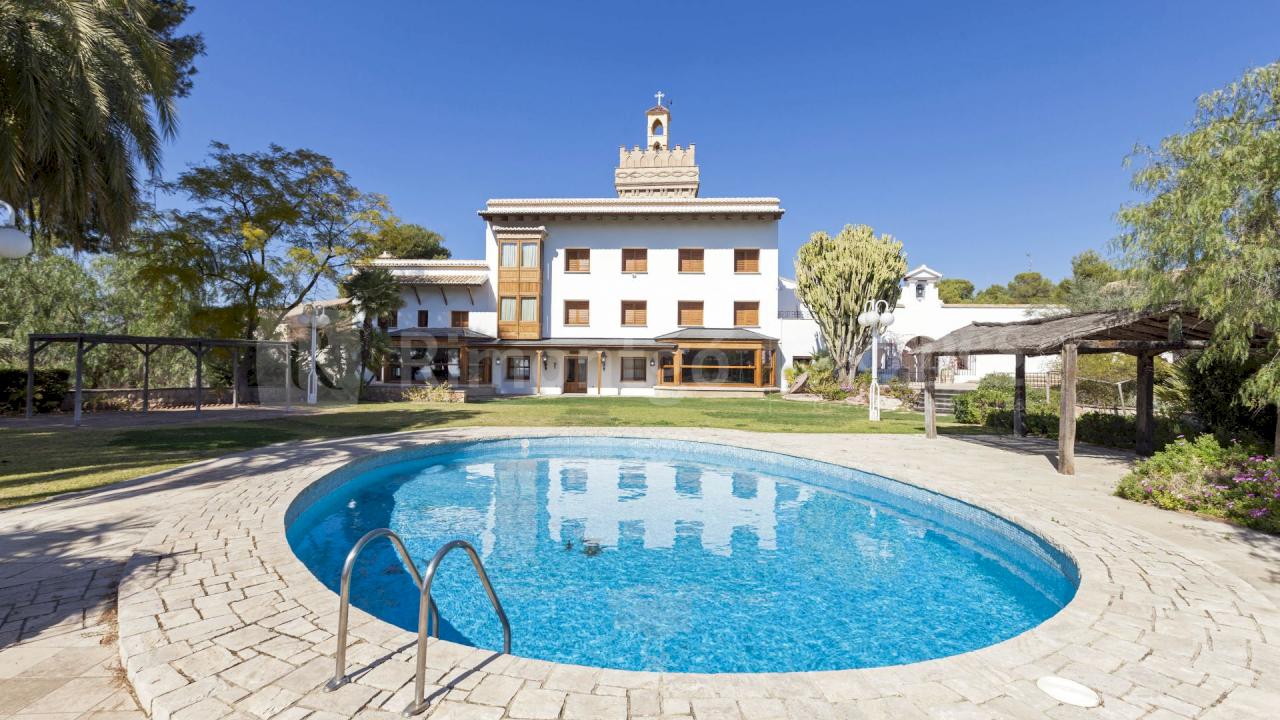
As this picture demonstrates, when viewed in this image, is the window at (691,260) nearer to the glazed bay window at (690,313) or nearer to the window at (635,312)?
the glazed bay window at (690,313)

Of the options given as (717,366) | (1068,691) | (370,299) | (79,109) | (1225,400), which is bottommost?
(1068,691)

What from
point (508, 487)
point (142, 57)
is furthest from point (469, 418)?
point (142, 57)

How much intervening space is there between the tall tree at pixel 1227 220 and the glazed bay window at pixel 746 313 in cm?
1969

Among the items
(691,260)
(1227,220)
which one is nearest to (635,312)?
(691,260)

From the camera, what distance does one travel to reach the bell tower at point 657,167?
147ft

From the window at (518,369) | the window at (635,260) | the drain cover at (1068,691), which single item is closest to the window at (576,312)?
the window at (635,260)

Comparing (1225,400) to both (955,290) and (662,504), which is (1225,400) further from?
(955,290)

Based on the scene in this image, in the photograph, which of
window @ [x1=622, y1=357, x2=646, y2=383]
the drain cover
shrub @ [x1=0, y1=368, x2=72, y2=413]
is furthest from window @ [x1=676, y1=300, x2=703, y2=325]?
the drain cover

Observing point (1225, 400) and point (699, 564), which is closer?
point (699, 564)

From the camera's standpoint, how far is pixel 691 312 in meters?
26.9

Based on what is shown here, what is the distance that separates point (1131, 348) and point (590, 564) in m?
9.98

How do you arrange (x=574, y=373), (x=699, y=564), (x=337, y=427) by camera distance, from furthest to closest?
(x=574, y=373), (x=337, y=427), (x=699, y=564)

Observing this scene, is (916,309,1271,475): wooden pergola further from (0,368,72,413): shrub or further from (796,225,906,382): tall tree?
(0,368,72,413): shrub

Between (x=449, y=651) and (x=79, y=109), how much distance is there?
1125 centimetres
